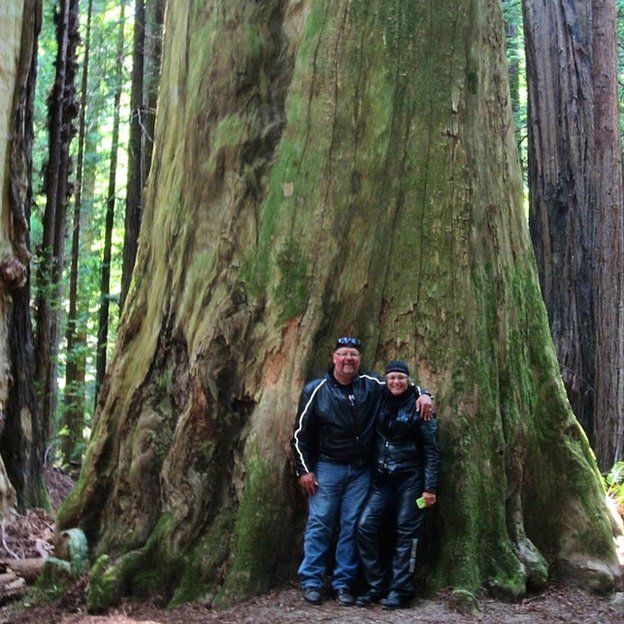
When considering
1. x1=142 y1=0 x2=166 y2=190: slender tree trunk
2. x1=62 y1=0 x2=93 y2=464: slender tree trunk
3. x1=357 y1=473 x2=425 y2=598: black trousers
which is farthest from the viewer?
x1=62 y1=0 x2=93 y2=464: slender tree trunk

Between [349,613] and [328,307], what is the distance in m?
2.28

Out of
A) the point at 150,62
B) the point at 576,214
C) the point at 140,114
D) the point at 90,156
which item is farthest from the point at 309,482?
the point at 90,156

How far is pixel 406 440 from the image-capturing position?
263 inches

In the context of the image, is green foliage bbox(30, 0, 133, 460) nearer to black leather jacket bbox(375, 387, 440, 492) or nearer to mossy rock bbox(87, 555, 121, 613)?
mossy rock bbox(87, 555, 121, 613)

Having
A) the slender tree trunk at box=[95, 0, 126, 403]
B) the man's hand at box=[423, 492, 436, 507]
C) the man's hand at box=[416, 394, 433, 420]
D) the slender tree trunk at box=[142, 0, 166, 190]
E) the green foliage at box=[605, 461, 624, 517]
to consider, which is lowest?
the green foliage at box=[605, 461, 624, 517]

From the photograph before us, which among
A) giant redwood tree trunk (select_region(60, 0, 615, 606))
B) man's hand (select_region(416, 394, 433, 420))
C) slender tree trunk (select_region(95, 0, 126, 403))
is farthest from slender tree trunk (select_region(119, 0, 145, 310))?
man's hand (select_region(416, 394, 433, 420))

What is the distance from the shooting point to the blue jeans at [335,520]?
6.54m

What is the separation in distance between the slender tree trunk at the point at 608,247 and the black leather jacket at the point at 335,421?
5933 millimetres

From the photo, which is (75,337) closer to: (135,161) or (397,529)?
(135,161)

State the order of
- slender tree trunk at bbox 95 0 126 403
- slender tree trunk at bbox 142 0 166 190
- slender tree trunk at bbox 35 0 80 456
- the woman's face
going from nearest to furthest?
the woman's face → slender tree trunk at bbox 35 0 80 456 → slender tree trunk at bbox 142 0 166 190 → slender tree trunk at bbox 95 0 126 403

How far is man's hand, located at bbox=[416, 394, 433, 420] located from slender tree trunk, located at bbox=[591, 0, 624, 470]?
5995 millimetres

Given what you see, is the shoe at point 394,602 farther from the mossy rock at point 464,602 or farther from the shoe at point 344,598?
the mossy rock at point 464,602

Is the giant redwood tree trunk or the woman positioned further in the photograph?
the giant redwood tree trunk

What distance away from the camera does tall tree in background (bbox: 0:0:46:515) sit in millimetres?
10297
